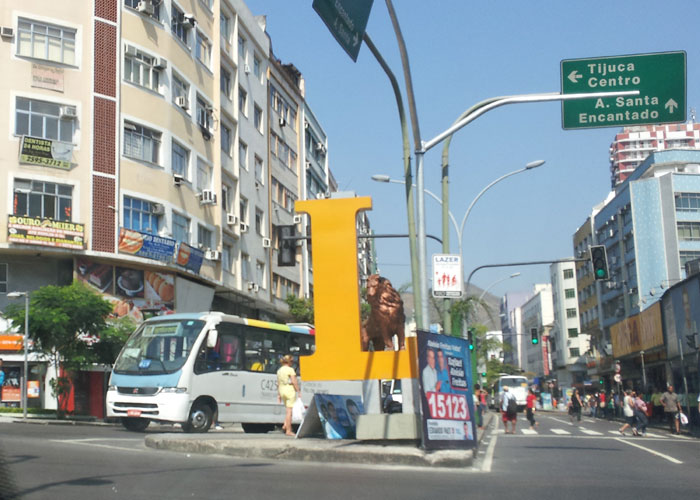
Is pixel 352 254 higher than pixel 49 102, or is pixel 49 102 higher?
pixel 49 102

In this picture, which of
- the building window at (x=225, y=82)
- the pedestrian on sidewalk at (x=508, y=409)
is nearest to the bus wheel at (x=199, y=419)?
the pedestrian on sidewalk at (x=508, y=409)

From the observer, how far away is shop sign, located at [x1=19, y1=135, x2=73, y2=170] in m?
31.0

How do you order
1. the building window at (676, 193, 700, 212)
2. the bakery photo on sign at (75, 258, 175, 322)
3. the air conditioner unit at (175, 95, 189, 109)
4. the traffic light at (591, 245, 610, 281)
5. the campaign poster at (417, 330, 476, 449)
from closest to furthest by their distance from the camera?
the campaign poster at (417, 330, 476, 449) < the traffic light at (591, 245, 610, 281) < the bakery photo on sign at (75, 258, 175, 322) < the air conditioner unit at (175, 95, 189, 109) < the building window at (676, 193, 700, 212)

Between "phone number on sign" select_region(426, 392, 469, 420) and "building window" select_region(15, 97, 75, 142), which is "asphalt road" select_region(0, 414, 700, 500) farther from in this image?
"building window" select_region(15, 97, 75, 142)

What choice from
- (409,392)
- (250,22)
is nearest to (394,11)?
(409,392)

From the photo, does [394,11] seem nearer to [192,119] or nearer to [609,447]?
[609,447]

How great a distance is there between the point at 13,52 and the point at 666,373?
31.9 metres

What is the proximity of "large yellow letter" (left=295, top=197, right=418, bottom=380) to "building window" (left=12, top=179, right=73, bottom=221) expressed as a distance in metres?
19.0

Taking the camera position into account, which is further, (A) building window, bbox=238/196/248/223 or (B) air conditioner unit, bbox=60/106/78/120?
(A) building window, bbox=238/196/248/223

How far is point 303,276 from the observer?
194ft

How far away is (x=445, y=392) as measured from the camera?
13359mm

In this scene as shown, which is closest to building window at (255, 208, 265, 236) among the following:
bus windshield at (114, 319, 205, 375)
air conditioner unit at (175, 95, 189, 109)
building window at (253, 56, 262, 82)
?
building window at (253, 56, 262, 82)

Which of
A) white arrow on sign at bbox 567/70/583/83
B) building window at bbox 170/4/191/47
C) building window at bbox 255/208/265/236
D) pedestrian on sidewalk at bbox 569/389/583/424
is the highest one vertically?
building window at bbox 170/4/191/47

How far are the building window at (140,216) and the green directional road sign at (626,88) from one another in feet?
72.2
